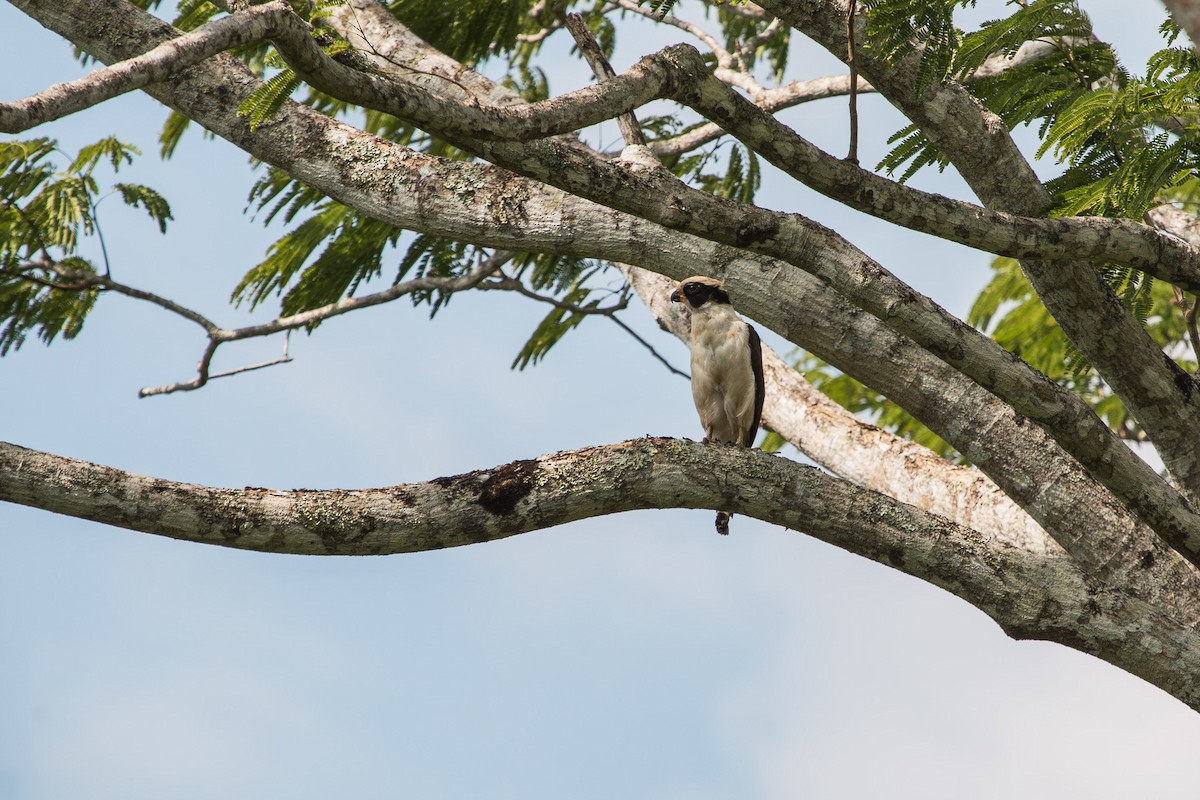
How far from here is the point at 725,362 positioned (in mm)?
7941

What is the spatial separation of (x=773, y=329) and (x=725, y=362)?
2.08 meters

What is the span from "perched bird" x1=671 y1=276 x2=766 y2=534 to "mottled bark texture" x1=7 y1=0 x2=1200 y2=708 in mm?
1793

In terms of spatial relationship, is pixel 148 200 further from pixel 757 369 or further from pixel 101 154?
pixel 757 369

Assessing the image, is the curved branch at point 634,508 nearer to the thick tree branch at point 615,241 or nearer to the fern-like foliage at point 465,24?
the thick tree branch at point 615,241

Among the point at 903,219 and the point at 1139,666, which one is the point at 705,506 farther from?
the point at 1139,666

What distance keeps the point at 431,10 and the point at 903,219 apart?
445 cm

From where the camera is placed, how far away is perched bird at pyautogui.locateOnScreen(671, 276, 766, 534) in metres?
7.80

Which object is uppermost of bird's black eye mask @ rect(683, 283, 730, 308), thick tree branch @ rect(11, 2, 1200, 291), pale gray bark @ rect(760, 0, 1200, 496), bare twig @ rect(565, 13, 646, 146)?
bare twig @ rect(565, 13, 646, 146)

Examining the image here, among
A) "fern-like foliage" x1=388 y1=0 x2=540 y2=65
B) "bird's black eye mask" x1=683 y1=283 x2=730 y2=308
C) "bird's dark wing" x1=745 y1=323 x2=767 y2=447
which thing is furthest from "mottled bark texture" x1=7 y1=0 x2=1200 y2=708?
"bird's dark wing" x1=745 y1=323 x2=767 y2=447

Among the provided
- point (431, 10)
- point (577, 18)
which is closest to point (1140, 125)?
point (577, 18)

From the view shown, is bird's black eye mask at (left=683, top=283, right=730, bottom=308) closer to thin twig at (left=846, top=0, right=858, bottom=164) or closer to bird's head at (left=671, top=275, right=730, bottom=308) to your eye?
bird's head at (left=671, top=275, right=730, bottom=308)

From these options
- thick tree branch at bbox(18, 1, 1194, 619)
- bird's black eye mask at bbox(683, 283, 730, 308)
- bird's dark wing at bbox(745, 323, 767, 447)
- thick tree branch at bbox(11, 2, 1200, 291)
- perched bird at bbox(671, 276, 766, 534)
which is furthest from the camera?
bird's dark wing at bbox(745, 323, 767, 447)

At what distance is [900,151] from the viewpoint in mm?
Answer: 5711

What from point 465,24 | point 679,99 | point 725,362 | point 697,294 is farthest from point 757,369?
point 679,99
